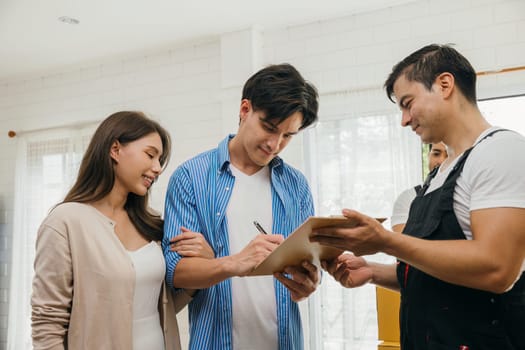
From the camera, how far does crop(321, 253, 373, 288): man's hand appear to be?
181cm

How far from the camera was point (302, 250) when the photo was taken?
1.44 m

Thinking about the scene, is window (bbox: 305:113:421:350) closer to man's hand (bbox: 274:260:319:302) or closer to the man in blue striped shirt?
the man in blue striped shirt

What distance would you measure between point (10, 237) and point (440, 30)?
4.51m

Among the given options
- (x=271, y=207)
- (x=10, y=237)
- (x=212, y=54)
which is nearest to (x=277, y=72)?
(x=271, y=207)

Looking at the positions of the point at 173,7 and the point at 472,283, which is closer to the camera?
the point at 472,283

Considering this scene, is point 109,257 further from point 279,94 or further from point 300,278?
point 279,94

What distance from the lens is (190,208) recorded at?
5.84 feet

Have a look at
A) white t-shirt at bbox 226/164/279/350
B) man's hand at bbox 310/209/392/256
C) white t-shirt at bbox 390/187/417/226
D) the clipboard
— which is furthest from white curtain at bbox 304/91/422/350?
man's hand at bbox 310/209/392/256

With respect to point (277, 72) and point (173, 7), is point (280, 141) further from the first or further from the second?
point (173, 7)

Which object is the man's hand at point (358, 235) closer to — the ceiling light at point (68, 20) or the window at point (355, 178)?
the window at point (355, 178)

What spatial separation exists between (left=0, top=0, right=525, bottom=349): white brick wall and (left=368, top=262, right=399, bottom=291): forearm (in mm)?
2219

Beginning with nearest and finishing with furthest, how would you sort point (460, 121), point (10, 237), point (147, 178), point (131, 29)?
point (460, 121) → point (147, 178) → point (131, 29) → point (10, 237)

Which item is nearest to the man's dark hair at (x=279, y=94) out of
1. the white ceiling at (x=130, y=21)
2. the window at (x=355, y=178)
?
the window at (x=355, y=178)

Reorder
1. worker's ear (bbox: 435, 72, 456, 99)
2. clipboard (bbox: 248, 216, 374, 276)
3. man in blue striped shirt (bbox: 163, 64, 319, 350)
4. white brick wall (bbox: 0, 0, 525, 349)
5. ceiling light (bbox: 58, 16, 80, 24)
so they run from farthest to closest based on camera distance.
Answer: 1. ceiling light (bbox: 58, 16, 80, 24)
2. white brick wall (bbox: 0, 0, 525, 349)
3. man in blue striped shirt (bbox: 163, 64, 319, 350)
4. worker's ear (bbox: 435, 72, 456, 99)
5. clipboard (bbox: 248, 216, 374, 276)
